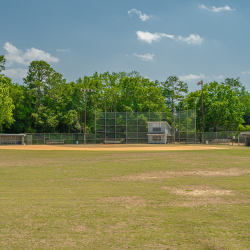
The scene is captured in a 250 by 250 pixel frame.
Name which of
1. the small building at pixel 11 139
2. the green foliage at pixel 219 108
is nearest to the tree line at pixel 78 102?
the green foliage at pixel 219 108

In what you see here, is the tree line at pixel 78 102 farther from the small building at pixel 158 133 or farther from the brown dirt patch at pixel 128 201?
the brown dirt patch at pixel 128 201

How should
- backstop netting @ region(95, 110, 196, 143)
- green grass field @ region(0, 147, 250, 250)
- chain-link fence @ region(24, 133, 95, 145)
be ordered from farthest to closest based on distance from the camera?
backstop netting @ region(95, 110, 196, 143), chain-link fence @ region(24, 133, 95, 145), green grass field @ region(0, 147, 250, 250)

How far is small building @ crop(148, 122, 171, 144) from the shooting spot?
173 ft

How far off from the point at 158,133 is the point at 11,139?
89.8ft

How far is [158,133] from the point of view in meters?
53.1

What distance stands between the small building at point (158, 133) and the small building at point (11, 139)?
79.2 feet

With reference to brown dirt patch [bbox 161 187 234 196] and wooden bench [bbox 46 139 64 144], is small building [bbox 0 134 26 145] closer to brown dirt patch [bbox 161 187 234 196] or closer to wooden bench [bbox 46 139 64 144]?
wooden bench [bbox 46 139 64 144]

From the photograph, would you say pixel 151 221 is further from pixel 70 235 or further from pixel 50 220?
pixel 50 220

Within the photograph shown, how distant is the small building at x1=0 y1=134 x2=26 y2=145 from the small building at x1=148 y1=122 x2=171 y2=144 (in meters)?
24.2

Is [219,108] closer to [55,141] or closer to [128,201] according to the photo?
[55,141]

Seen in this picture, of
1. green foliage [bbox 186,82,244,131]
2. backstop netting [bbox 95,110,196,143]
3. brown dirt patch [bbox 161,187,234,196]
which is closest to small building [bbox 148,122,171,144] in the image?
backstop netting [bbox 95,110,196,143]

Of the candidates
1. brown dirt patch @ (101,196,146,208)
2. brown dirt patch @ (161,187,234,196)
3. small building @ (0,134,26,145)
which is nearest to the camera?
brown dirt patch @ (101,196,146,208)

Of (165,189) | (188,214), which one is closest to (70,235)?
(188,214)

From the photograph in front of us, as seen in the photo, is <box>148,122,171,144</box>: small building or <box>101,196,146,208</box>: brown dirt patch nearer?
<box>101,196,146,208</box>: brown dirt patch
